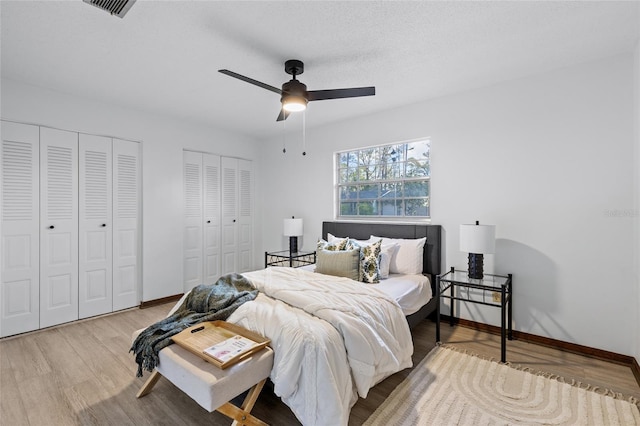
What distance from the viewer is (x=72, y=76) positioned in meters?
3.00

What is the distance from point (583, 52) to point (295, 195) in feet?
12.4

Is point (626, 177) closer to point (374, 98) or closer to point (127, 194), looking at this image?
point (374, 98)

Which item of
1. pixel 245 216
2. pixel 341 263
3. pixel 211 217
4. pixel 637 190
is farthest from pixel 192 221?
pixel 637 190

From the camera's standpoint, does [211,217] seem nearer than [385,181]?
No

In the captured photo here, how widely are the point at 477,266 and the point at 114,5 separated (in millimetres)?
3531

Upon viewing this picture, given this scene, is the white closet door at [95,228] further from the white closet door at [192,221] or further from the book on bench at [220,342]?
the book on bench at [220,342]

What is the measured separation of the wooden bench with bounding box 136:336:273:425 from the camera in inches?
61.2

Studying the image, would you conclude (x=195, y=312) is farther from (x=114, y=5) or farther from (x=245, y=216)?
(x=245, y=216)

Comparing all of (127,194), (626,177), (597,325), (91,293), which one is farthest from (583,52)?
(91,293)

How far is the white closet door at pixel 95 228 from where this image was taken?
11.9ft

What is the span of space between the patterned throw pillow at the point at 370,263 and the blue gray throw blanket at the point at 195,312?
1125mm

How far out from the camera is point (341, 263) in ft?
10.2

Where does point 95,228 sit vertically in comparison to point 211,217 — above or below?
below

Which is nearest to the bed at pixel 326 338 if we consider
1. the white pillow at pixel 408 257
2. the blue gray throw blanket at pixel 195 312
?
the blue gray throw blanket at pixel 195 312
